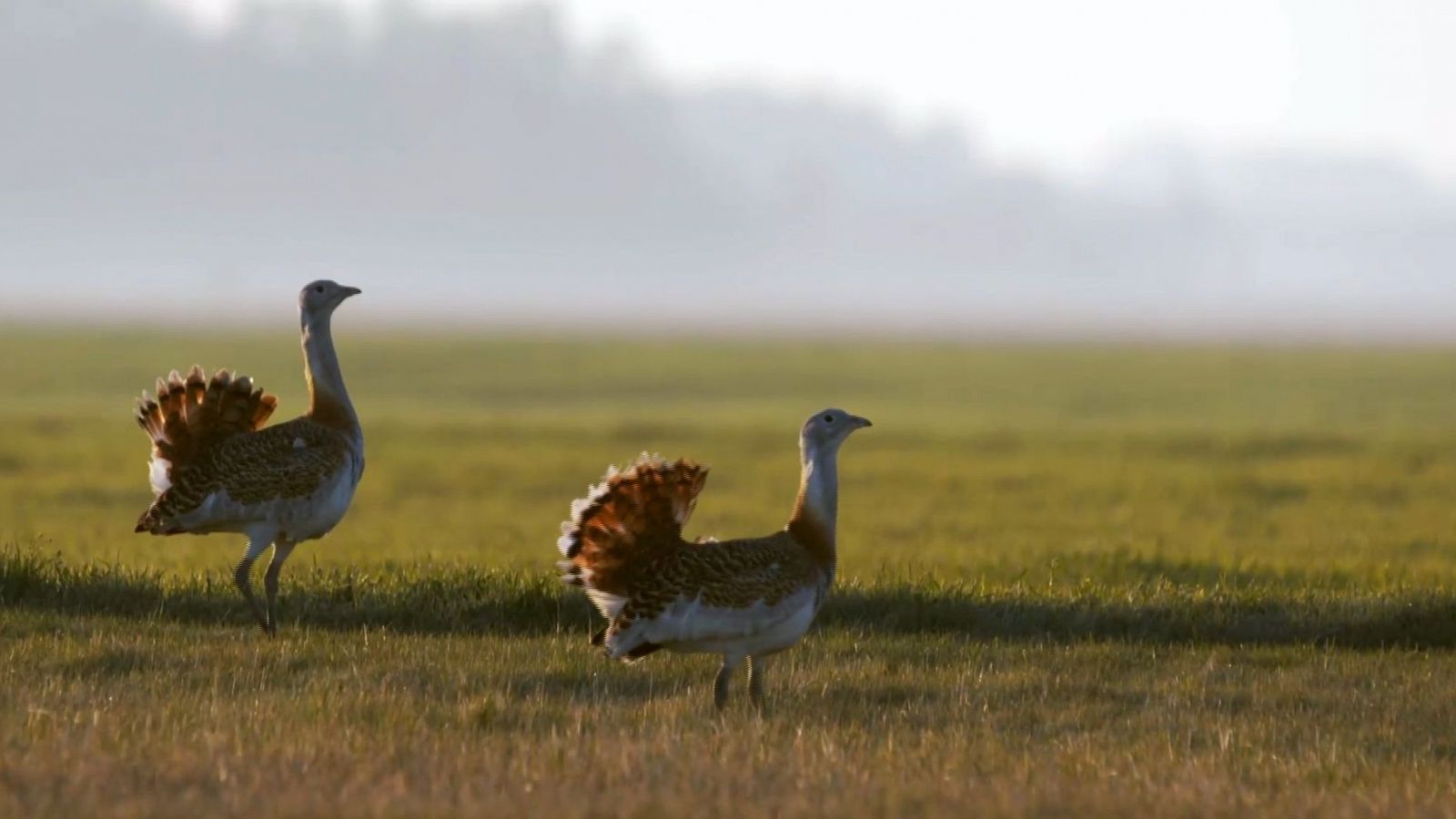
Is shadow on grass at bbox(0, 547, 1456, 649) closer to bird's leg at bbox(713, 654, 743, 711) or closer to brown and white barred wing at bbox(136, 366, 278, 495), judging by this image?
brown and white barred wing at bbox(136, 366, 278, 495)

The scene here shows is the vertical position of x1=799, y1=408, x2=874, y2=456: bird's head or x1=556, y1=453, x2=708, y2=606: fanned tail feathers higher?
x1=799, y1=408, x2=874, y2=456: bird's head

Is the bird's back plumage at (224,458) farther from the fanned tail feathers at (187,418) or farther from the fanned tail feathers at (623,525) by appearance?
the fanned tail feathers at (623,525)

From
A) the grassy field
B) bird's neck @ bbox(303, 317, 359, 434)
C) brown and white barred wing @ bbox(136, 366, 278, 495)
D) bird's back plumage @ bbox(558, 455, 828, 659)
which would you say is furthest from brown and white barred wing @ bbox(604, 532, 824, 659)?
brown and white barred wing @ bbox(136, 366, 278, 495)

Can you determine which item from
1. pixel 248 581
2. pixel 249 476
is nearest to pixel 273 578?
pixel 248 581

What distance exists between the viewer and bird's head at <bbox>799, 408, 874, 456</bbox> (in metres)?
9.50

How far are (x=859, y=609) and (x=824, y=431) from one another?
389cm

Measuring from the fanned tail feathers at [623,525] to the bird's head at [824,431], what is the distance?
55 cm

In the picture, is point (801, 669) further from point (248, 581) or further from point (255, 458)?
point (248, 581)

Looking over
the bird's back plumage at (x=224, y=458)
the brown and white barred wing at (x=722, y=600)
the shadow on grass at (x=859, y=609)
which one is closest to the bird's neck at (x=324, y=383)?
the bird's back plumage at (x=224, y=458)

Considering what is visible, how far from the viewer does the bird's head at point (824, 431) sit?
950cm

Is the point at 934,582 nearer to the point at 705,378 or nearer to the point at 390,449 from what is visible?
the point at 390,449

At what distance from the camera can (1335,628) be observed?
12.9m

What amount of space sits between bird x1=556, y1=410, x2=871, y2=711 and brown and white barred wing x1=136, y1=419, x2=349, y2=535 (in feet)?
7.79

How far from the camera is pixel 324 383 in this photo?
39.1 feet
